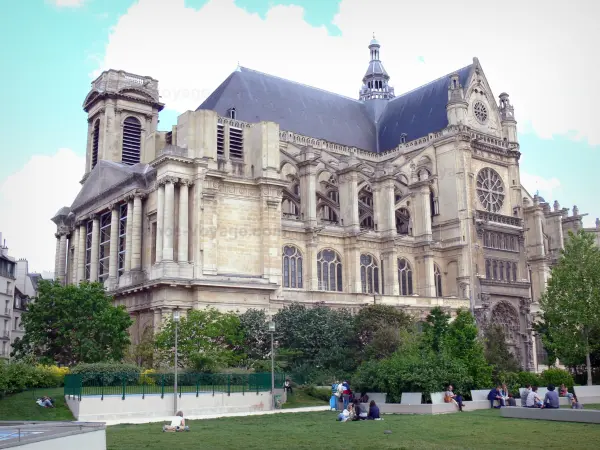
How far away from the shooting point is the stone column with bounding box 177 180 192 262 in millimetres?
39469

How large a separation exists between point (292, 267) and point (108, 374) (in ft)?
67.1

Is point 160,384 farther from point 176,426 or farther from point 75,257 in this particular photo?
point 75,257

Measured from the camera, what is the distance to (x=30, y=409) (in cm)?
2445

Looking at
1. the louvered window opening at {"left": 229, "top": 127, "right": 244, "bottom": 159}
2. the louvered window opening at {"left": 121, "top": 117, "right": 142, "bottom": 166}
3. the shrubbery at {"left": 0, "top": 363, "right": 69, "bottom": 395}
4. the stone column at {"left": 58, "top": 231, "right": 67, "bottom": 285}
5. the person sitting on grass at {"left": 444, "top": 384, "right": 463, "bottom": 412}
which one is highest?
the louvered window opening at {"left": 121, "top": 117, "right": 142, "bottom": 166}

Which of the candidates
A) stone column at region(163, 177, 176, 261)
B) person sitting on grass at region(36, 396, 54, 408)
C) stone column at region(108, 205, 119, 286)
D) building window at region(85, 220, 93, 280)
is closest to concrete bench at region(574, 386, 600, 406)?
person sitting on grass at region(36, 396, 54, 408)

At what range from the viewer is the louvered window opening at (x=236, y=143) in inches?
1748

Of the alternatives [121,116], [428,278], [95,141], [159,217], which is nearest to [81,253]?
[95,141]

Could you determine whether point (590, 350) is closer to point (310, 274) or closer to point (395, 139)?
point (310, 274)

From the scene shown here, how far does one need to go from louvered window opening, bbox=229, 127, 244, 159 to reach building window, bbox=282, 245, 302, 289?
22.1 feet

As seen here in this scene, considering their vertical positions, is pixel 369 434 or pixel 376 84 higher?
pixel 376 84

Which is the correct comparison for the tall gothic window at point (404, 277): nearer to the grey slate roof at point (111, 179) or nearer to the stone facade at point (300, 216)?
the stone facade at point (300, 216)

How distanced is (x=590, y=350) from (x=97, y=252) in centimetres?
3158

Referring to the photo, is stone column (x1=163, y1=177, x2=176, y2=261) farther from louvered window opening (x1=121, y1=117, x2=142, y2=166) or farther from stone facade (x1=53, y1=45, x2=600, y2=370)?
louvered window opening (x1=121, y1=117, x2=142, y2=166)

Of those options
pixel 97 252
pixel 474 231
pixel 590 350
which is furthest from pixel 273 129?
pixel 590 350
